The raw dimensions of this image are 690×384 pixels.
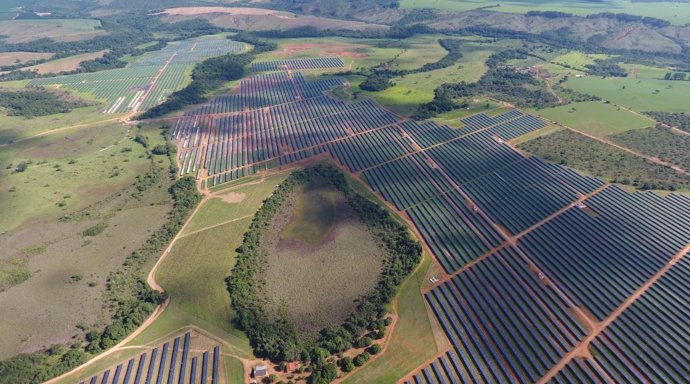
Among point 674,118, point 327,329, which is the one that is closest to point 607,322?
point 327,329

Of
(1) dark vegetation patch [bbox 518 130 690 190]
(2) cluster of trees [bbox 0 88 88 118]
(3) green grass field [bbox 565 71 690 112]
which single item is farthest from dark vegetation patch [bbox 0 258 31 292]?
(3) green grass field [bbox 565 71 690 112]

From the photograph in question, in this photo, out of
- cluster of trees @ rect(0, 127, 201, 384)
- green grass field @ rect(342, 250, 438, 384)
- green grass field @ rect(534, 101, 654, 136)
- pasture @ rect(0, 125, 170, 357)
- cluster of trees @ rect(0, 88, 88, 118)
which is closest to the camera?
cluster of trees @ rect(0, 127, 201, 384)

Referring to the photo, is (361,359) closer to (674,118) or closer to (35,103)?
(674,118)

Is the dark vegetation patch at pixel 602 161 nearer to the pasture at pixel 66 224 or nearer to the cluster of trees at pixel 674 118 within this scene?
the cluster of trees at pixel 674 118

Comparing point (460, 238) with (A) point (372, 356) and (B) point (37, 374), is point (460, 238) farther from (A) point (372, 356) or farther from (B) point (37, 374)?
(B) point (37, 374)

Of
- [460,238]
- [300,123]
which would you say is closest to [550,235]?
[460,238]

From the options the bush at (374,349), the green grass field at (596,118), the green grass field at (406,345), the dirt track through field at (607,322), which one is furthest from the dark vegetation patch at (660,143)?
the bush at (374,349)

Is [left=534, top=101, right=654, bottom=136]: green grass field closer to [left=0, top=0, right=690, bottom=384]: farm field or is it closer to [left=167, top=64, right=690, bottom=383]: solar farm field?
[left=0, top=0, right=690, bottom=384]: farm field
